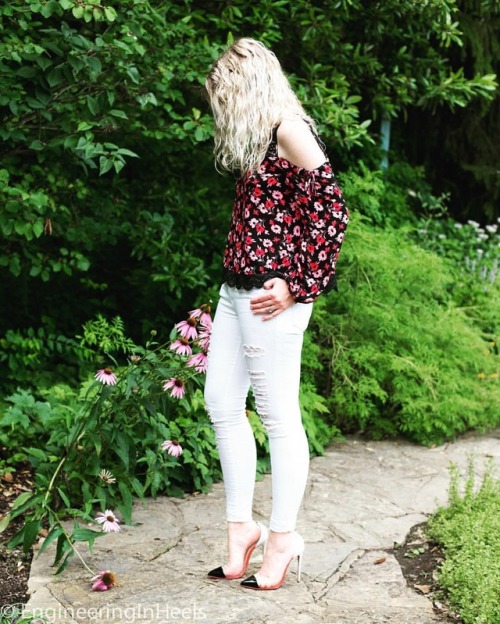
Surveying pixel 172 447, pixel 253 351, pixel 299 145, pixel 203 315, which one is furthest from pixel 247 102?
pixel 172 447

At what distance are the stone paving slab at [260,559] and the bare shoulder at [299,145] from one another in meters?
1.53

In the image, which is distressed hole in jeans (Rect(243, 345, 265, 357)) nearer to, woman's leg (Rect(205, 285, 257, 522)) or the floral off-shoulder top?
woman's leg (Rect(205, 285, 257, 522))

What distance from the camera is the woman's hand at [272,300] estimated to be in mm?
2871

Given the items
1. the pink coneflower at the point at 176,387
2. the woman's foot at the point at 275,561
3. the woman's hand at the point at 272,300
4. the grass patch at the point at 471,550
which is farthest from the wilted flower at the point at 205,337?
the grass patch at the point at 471,550

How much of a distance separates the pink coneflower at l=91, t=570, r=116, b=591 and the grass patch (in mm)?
1226

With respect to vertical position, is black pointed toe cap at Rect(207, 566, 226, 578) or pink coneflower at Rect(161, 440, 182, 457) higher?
pink coneflower at Rect(161, 440, 182, 457)

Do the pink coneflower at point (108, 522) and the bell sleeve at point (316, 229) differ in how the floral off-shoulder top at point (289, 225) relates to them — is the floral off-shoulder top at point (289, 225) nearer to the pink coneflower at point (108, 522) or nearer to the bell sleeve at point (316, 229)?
the bell sleeve at point (316, 229)

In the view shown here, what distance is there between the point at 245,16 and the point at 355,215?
1.43 meters

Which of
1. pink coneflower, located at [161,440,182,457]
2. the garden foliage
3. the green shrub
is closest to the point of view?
pink coneflower, located at [161,440,182,457]

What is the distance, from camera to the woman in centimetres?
286

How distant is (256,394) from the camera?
119 inches

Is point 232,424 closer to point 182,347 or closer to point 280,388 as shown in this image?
point 280,388

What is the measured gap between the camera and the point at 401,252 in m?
5.75

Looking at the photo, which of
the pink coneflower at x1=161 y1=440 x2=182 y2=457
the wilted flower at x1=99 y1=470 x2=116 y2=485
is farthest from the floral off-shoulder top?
the wilted flower at x1=99 y1=470 x2=116 y2=485
